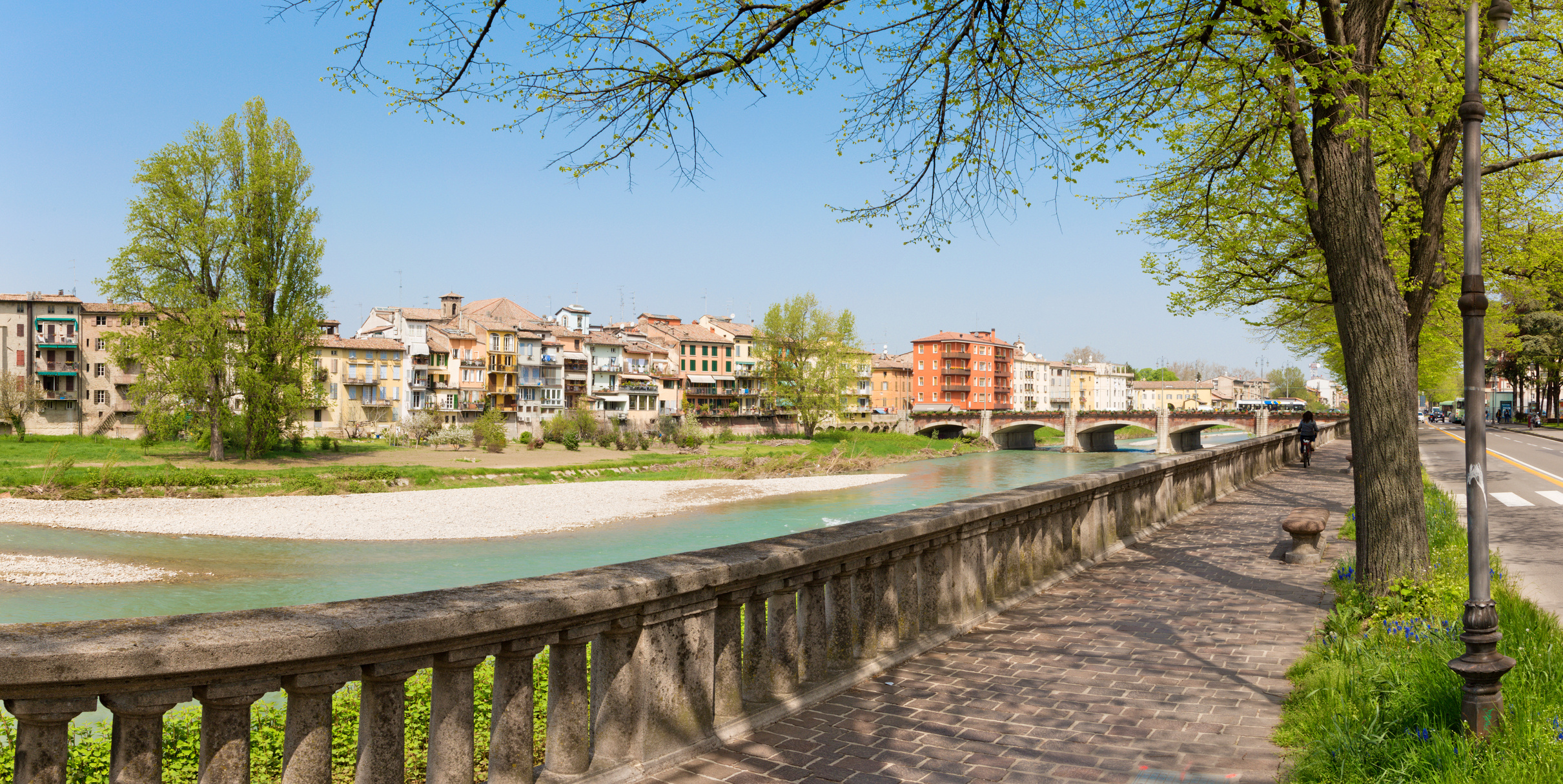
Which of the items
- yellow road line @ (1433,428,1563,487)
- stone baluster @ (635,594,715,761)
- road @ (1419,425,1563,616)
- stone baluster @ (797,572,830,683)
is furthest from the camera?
yellow road line @ (1433,428,1563,487)

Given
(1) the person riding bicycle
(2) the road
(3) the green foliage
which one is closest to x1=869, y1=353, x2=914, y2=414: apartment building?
(3) the green foliage

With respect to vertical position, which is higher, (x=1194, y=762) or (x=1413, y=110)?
(x=1413, y=110)

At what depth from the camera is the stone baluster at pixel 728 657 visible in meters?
4.16

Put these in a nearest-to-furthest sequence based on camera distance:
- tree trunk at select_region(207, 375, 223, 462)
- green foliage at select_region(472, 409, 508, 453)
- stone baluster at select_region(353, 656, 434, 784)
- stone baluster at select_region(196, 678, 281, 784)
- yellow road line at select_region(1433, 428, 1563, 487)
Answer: stone baluster at select_region(196, 678, 281, 784) < stone baluster at select_region(353, 656, 434, 784) < yellow road line at select_region(1433, 428, 1563, 487) < tree trunk at select_region(207, 375, 223, 462) < green foliage at select_region(472, 409, 508, 453)

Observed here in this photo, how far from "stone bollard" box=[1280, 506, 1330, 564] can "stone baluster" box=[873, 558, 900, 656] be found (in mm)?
6060

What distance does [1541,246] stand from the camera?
1571 cm

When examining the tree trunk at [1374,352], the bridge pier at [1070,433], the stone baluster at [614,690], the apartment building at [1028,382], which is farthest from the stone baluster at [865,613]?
the apartment building at [1028,382]

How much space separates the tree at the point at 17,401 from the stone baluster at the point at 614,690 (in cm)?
7860

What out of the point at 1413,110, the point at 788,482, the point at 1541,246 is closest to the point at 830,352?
the point at 788,482

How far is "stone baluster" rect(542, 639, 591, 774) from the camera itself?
3430 millimetres

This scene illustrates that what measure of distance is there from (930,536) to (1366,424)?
152 inches

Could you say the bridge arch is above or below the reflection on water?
above

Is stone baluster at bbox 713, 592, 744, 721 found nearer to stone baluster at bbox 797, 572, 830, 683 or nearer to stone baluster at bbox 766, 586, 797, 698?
stone baluster at bbox 766, 586, 797, 698

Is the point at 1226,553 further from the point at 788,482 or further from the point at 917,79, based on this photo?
the point at 788,482
